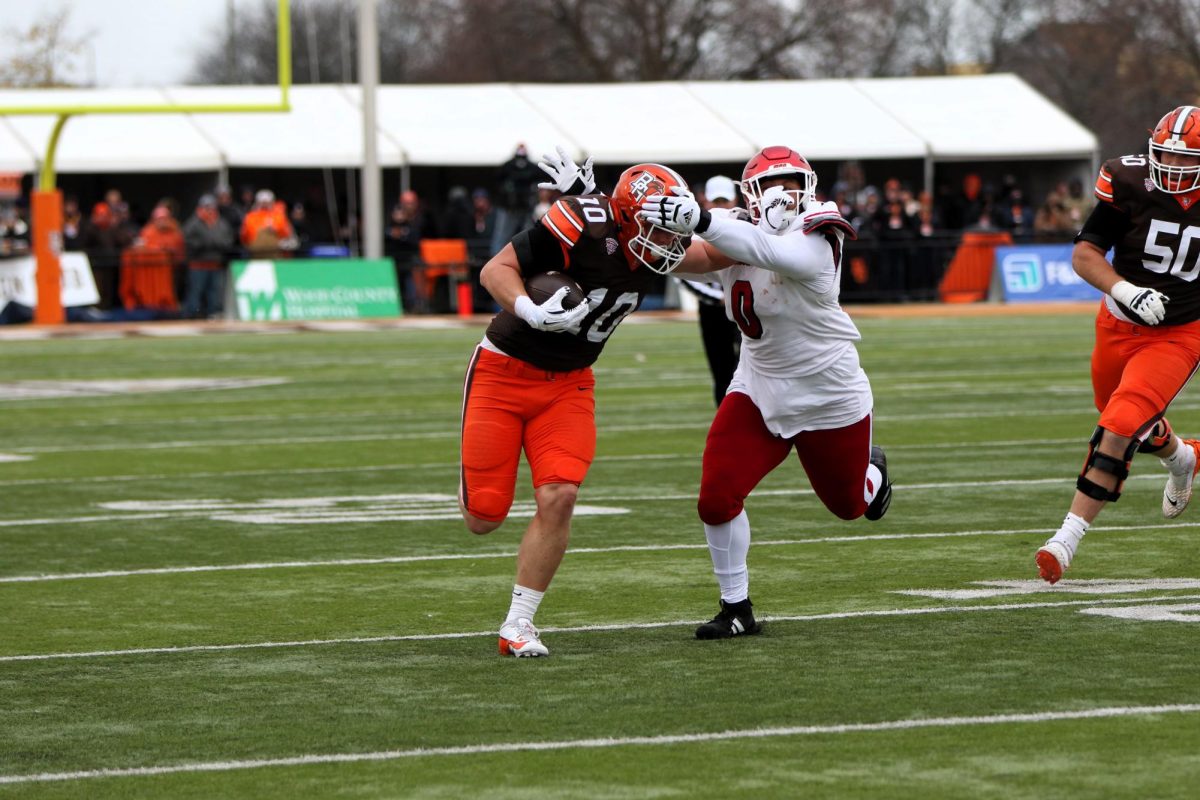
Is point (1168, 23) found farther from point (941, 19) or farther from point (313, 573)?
point (313, 573)

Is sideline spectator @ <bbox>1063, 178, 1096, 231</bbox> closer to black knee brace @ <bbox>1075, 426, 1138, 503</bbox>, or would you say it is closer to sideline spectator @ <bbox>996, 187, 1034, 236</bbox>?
sideline spectator @ <bbox>996, 187, 1034, 236</bbox>

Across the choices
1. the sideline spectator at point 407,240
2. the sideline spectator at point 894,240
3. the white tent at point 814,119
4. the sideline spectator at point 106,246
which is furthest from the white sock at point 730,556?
the white tent at point 814,119

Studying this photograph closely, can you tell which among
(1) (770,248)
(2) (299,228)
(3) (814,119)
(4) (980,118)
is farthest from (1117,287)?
(4) (980,118)

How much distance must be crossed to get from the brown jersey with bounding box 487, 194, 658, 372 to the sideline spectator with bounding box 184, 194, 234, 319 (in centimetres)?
1952

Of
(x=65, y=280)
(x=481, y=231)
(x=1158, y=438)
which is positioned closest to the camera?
(x=1158, y=438)

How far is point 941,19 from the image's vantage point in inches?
2226

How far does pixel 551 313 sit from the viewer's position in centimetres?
644

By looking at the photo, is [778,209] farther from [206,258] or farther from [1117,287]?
[206,258]

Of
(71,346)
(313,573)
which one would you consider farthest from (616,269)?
(71,346)

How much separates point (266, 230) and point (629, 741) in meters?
21.3

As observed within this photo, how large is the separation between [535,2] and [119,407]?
35.4 m

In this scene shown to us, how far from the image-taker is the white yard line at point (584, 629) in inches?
268

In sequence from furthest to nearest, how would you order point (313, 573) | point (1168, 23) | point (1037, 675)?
point (1168, 23) → point (313, 573) → point (1037, 675)

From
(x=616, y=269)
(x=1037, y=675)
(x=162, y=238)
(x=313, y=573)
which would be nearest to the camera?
(x=1037, y=675)
